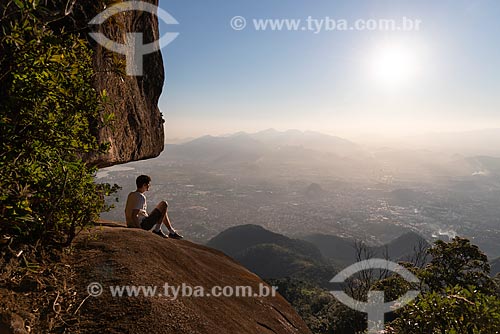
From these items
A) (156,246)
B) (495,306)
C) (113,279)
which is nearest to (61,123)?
(113,279)

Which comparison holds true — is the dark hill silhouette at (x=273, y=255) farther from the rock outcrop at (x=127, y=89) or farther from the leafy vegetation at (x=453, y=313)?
the leafy vegetation at (x=453, y=313)

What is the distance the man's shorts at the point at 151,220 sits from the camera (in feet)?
28.1

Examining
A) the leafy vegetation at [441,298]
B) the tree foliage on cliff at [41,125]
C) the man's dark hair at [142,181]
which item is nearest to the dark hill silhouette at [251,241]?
the leafy vegetation at [441,298]

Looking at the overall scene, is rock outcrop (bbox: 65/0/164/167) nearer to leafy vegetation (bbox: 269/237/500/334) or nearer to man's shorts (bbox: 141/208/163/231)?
man's shorts (bbox: 141/208/163/231)

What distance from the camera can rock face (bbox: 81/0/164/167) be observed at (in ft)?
31.1

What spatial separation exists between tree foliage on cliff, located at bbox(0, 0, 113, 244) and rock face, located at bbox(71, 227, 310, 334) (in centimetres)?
89

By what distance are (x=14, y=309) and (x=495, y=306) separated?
5888mm

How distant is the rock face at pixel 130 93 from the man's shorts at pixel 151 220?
2.68 m

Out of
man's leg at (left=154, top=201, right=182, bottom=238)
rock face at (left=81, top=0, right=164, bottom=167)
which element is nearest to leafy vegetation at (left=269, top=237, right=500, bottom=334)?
man's leg at (left=154, top=201, right=182, bottom=238)

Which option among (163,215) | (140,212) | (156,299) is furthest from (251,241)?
(156,299)

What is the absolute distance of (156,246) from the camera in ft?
21.5

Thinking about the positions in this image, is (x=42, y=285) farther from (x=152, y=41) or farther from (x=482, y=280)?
(x=482, y=280)

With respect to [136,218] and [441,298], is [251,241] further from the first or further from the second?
[441,298]

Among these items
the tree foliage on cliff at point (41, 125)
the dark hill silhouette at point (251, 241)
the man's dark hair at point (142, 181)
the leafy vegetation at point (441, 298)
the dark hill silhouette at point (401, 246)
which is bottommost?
the dark hill silhouette at point (401, 246)
